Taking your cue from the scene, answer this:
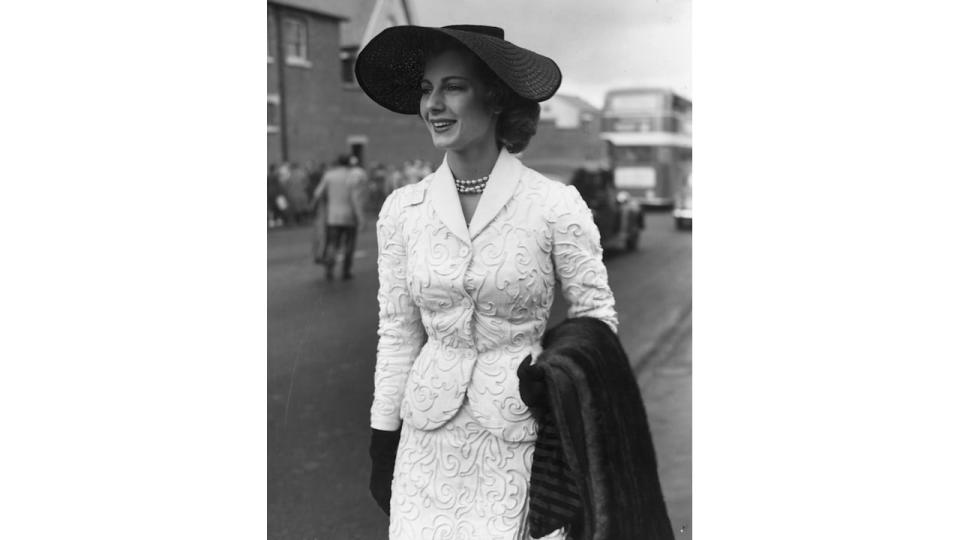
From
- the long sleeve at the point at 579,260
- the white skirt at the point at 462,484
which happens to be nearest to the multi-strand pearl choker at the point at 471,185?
the long sleeve at the point at 579,260

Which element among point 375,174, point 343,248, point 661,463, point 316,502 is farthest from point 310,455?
point 661,463

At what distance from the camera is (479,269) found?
295 centimetres

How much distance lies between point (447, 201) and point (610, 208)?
0.70m

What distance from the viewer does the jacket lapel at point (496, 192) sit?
9.78 ft

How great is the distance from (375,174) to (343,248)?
32cm

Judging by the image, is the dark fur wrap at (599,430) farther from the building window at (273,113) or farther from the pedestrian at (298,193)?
the building window at (273,113)

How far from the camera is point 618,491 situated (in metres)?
2.93

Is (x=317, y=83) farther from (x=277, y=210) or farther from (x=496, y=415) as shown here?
(x=496, y=415)

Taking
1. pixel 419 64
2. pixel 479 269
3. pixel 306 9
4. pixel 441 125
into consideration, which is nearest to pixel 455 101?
pixel 441 125

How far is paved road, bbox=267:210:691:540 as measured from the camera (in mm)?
3463

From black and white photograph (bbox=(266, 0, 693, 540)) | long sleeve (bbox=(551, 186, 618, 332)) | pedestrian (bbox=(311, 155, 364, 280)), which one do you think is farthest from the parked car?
pedestrian (bbox=(311, 155, 364, 280))

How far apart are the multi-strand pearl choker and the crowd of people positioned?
0.47 metres

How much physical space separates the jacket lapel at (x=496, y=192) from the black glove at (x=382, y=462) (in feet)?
2.52

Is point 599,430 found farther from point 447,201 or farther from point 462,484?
point 447,201
